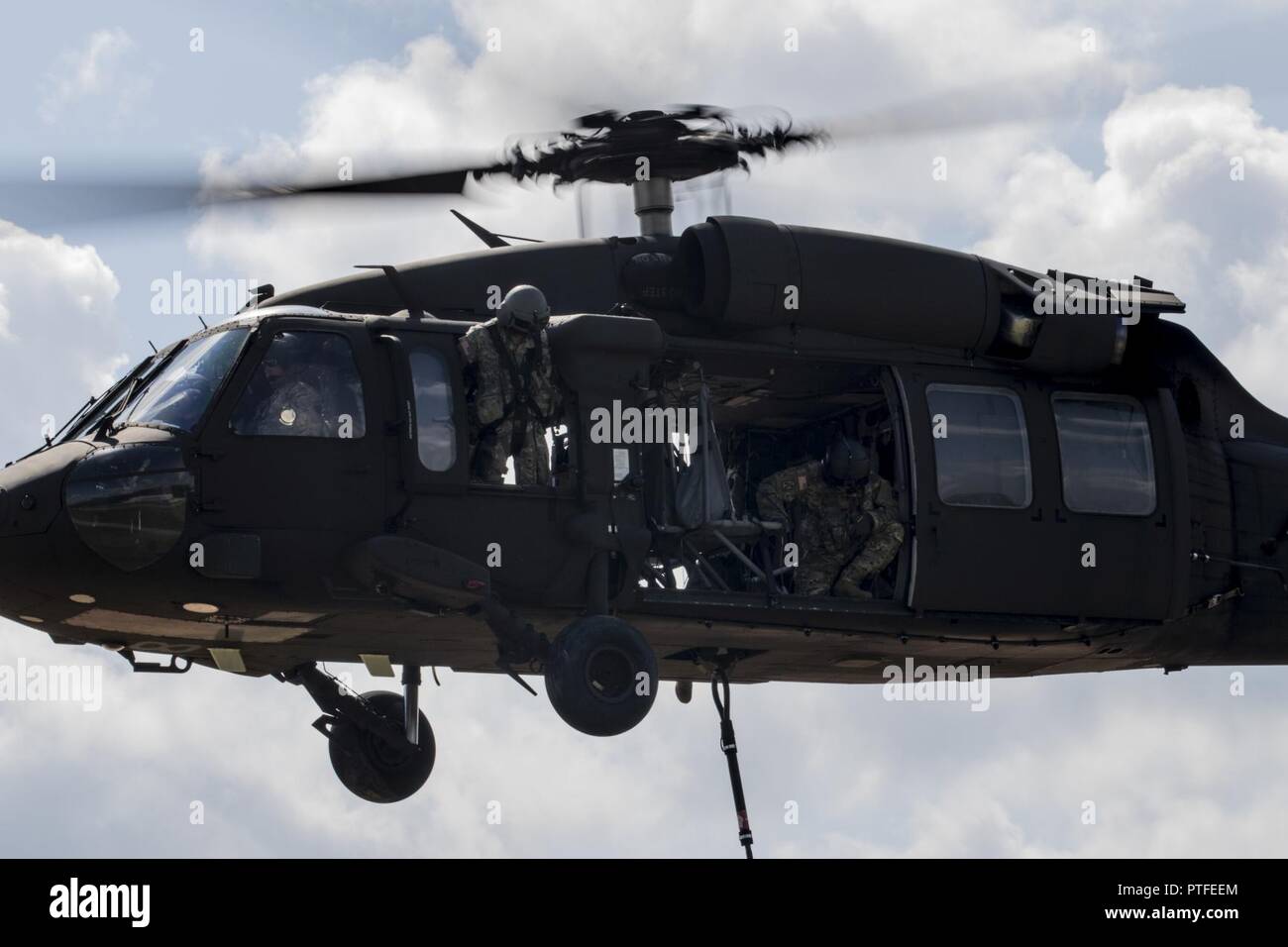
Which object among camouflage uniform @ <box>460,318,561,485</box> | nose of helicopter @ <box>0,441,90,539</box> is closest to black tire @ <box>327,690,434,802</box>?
camouflage uniform @ <box>460,318,561,485</box>

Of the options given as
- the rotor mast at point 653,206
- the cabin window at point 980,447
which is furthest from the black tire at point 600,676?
the rotor mast at point 653,206

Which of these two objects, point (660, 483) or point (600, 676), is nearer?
point (600, 676)

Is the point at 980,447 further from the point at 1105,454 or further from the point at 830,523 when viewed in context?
the point at 830,523

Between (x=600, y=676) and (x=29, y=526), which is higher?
(x=29, y=526)

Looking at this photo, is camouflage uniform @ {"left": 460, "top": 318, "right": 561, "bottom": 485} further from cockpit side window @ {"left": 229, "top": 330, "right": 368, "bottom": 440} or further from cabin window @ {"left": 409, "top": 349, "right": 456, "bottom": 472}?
cockpit side window @ {"left": 229, "top": 330, "right": 368, "bottom": 440}

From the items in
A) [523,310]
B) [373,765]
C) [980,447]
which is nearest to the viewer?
[523,310]

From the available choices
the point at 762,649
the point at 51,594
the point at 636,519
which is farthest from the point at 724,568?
the point at 51,594

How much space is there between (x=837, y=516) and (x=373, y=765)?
356 centimetres

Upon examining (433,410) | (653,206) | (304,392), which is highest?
(653,206)

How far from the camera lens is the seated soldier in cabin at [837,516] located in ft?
46.7

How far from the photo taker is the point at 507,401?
1280 centimetres

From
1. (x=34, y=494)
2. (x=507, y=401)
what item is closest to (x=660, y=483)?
(x=507, y=401)

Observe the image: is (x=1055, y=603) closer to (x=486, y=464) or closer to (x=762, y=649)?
(x=762, y=649)
